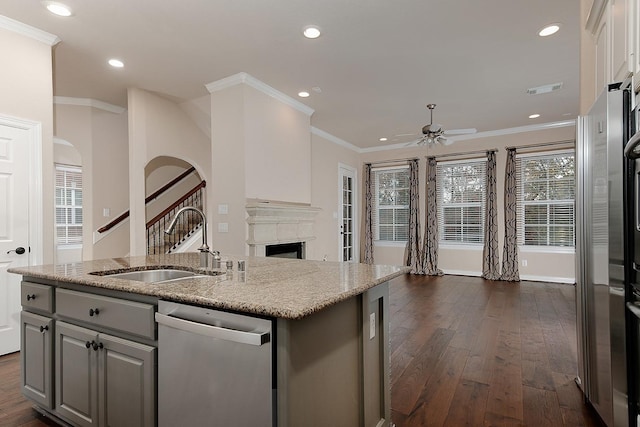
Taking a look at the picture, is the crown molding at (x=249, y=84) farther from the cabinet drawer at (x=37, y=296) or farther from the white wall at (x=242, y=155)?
the cabinet drawer at (x=37, y=296)

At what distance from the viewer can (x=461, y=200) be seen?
→ 7.12 metres

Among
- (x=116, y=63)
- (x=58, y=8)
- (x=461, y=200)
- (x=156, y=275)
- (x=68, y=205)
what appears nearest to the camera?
(x=156, y=275)

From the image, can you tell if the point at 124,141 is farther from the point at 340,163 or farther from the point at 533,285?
the point at 533,285

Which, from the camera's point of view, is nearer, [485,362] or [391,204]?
[485,362]

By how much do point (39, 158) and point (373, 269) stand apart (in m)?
3.43

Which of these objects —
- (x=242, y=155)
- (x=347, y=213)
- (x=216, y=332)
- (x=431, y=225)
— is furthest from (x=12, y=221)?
(x=431, y=225)

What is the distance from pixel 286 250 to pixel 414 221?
3.64 metres

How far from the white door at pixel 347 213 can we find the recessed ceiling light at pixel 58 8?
529 cm

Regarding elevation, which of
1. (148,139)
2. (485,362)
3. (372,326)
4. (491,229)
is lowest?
(485,362)

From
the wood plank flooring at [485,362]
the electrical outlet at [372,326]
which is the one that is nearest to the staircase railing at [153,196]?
the wood plank flooring at [485,362]

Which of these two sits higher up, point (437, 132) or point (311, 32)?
point (311, 32)

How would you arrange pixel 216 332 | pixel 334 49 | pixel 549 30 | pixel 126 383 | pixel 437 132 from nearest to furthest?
pixel 216 332 → pixel 126 383 → pixel 549 30 → pixel 334 49 → pixel 437 132

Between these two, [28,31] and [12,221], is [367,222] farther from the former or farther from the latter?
[28,31]

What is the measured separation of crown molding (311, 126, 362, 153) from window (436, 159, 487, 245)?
1.99 meters
